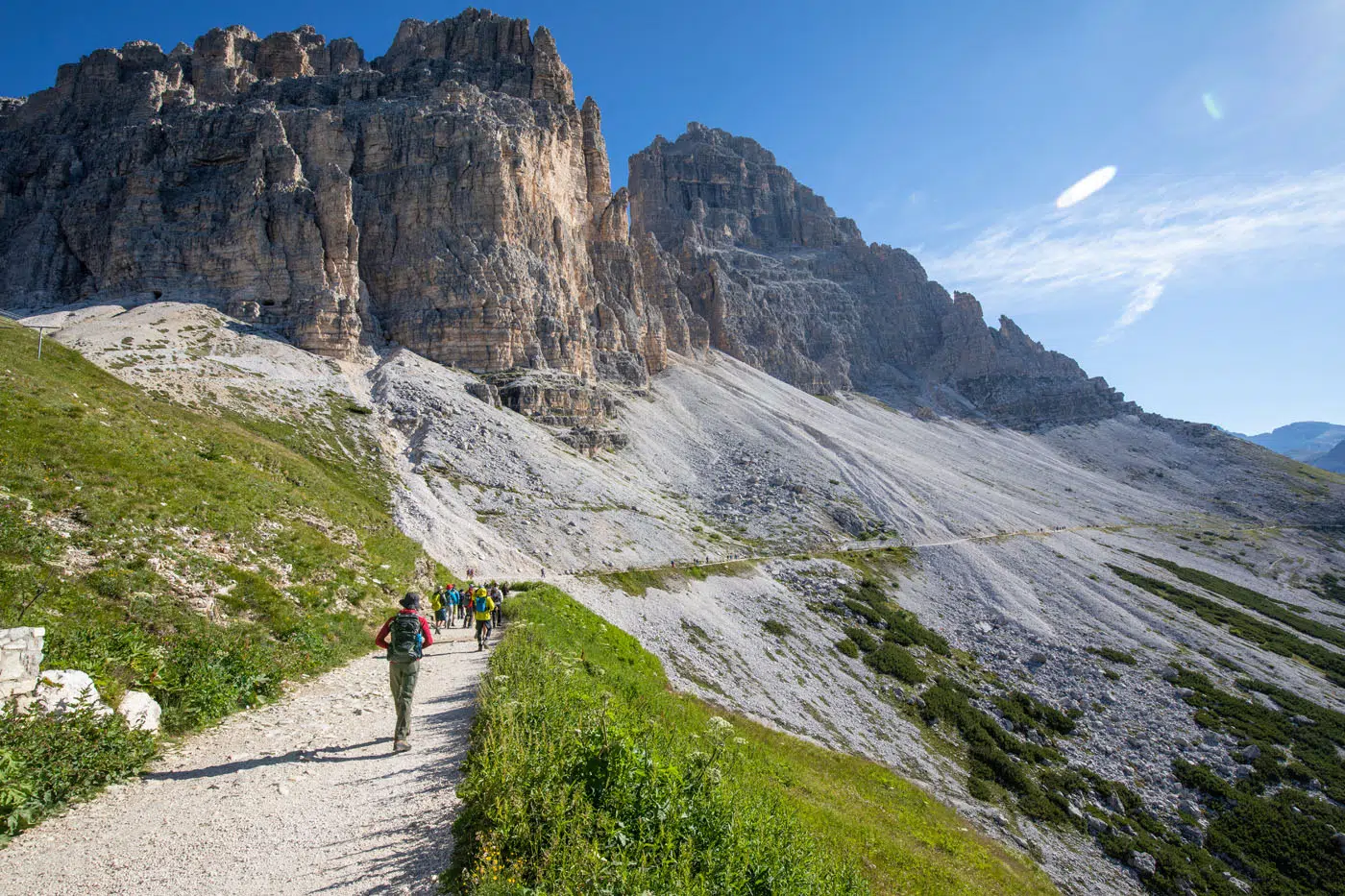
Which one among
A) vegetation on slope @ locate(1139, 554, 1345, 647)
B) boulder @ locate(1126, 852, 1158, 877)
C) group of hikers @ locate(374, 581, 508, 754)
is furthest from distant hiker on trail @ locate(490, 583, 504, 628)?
vegetation on slope @ locate(1139, 554, 1345, 647)

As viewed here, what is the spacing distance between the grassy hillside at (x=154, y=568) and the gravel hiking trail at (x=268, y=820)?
55cm

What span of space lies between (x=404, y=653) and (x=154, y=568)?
290 inches

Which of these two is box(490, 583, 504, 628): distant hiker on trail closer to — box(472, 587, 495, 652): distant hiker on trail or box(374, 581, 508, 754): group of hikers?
box(472, 587, 495, 652): distant hiker on trail

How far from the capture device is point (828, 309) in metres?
176

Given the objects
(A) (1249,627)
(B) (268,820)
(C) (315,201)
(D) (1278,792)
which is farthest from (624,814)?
(C) (315,201)

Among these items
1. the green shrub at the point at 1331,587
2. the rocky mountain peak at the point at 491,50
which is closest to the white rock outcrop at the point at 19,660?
the green shrub at the point at 1331,587

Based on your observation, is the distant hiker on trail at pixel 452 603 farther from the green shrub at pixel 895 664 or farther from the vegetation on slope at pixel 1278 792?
the vegetation on slope at pixel 1278 792

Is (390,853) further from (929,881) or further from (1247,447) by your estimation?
(1247,447)

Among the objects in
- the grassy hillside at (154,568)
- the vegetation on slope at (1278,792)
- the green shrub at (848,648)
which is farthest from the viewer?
the green shrub at (848,648)

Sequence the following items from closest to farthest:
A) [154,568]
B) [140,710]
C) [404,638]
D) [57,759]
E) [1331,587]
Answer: [57,759] < [140,710] < [404,638] < [154,568] < [1331,587]

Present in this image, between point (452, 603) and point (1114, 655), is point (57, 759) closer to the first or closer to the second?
point (452, 603)

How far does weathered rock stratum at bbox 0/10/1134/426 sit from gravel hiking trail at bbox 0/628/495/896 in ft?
208

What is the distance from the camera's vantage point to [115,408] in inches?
815

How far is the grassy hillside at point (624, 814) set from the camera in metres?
5.02
